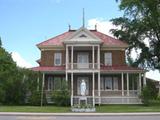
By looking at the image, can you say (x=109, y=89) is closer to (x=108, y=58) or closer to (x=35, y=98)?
(x=108, y=58)

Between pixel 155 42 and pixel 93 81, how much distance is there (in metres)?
14.0

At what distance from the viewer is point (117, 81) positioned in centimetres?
4875

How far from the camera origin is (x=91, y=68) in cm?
4619

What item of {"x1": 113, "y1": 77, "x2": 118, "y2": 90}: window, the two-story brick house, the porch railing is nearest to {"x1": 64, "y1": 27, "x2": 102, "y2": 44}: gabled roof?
the two-story brick house

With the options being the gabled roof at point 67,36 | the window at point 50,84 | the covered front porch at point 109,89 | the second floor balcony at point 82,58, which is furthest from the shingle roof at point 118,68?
the window at point 50,84

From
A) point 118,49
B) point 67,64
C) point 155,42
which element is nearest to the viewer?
point 67,64

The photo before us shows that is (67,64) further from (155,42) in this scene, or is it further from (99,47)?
(155,42)

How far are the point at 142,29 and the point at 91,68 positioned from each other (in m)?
10.9

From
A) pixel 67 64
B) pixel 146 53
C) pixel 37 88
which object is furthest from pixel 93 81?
pixel 146 53

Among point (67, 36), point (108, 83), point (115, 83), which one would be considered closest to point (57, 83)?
point (67, 36)

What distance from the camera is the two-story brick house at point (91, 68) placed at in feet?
151

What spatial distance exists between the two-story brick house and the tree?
470 cm

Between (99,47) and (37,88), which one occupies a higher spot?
(99,47)

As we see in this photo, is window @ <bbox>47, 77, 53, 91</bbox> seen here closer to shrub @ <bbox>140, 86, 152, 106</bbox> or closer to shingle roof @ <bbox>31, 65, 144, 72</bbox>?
shingle roof @ <bbox>31, 65, 144, 72</bbox>
